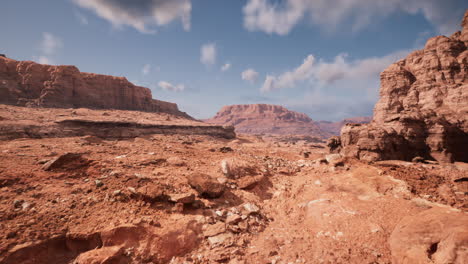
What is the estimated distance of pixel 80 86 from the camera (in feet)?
135

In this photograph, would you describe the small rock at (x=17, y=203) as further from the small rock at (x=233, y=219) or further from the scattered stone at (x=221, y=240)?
the small rock at (x=233, y=219)

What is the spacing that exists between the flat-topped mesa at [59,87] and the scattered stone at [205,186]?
140ft

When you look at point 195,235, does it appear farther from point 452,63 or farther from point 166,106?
point 166,106

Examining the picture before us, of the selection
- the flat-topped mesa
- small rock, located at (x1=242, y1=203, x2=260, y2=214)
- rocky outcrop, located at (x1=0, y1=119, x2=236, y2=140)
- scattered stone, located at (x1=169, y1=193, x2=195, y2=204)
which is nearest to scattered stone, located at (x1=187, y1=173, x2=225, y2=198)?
scattered stone, located at (x1=169, y1=193, x2=195, y2=204)

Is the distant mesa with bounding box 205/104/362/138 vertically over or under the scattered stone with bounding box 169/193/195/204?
over

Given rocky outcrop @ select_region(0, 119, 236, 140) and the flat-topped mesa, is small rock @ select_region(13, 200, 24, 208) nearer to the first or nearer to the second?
rocky outcrop @ select_region(0, 119, 236, 140)

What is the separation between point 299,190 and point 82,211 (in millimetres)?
6780

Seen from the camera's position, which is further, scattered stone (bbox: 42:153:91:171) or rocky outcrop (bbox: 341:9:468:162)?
rocky outcrop (bbox: 341:9:468:162)

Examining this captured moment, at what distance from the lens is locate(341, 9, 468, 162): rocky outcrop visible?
543 inches

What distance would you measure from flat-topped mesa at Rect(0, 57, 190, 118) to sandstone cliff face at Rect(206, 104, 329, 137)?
81.1 metres

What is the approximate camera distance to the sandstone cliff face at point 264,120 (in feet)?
417

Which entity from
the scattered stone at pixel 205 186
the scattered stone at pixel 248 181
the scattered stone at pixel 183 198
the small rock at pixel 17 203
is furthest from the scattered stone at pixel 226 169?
the small rock at pixel 17 203

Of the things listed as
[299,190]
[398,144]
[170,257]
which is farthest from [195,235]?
[398,144]

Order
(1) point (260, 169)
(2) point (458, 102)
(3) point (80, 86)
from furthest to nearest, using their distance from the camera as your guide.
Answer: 1. (3) point (80, 86)
2. (2) point (458, 102)
3. (1) point (260, 169)
